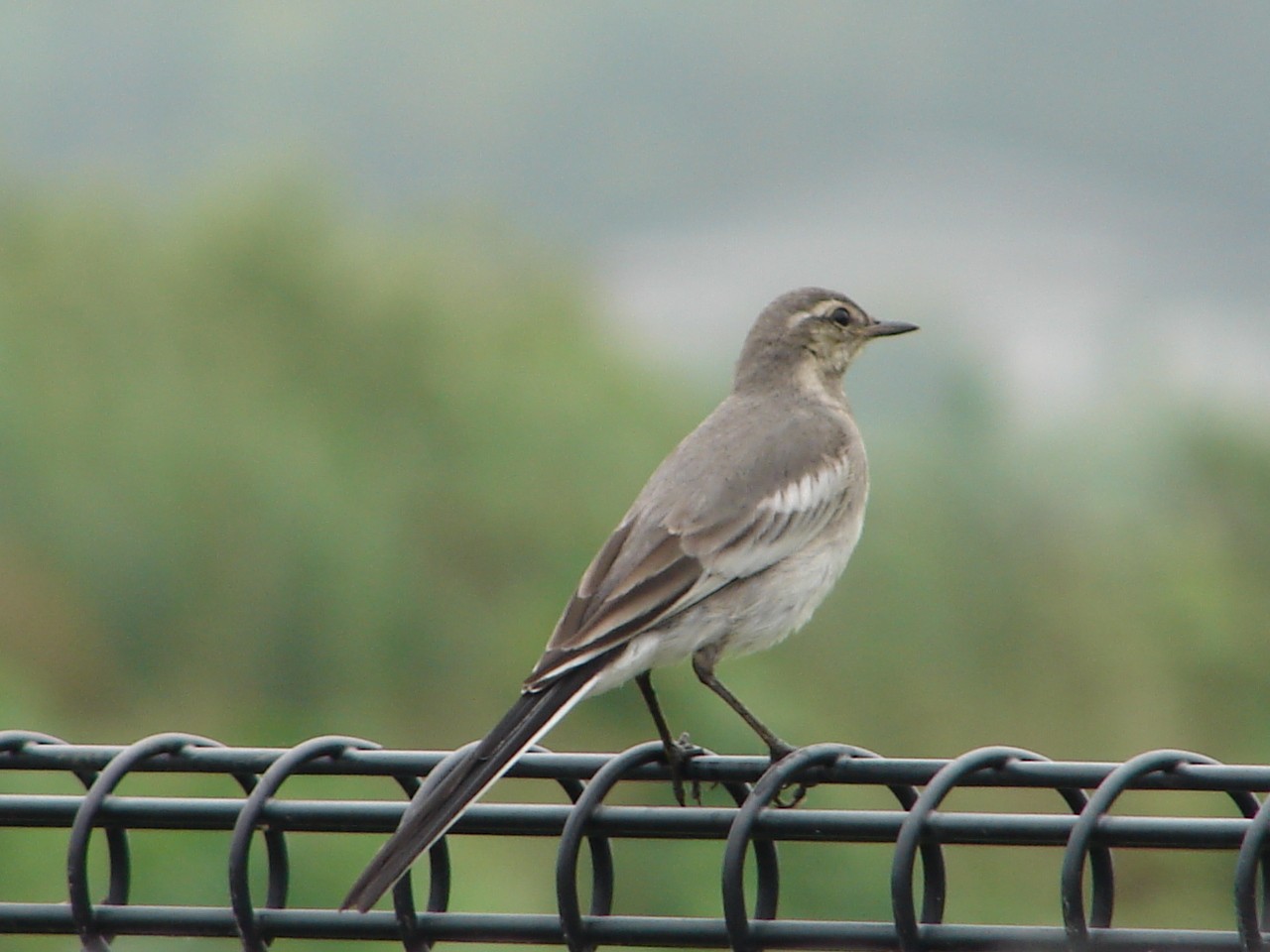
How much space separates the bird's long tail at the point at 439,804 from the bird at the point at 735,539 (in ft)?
0.33

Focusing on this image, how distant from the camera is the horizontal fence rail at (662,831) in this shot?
236 centimetres

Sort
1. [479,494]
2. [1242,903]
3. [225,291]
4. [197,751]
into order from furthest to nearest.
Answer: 1. [225,291]
2. [479,494]
3. [197,751]
4. [1242,903]

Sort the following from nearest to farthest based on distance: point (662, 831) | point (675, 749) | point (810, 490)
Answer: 1. point (662, 831)
2. point (675, 749)
3. point (810, 490)

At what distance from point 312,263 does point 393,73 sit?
36.8 metres

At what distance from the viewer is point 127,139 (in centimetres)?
3284

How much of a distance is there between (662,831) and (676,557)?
9.86ft

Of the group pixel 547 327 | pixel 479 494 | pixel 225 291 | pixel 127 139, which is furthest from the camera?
pixel 127 139

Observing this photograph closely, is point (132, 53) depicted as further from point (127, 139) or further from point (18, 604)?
point (18, 604)

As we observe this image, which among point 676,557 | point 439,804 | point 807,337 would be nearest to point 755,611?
point 676,557

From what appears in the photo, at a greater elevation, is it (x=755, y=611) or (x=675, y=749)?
(x=675, y=749)

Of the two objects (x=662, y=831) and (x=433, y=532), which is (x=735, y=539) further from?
(x=433, y=532)

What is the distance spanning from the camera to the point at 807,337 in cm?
791

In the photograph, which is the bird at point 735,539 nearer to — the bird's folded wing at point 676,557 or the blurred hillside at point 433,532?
the bird's folded wing at point 676,557

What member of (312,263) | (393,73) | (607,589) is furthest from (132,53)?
(607,589)
